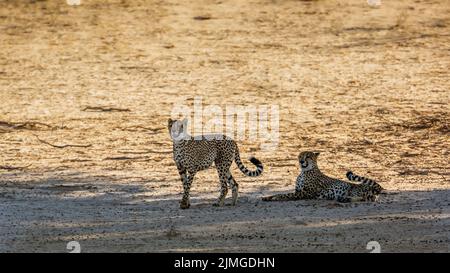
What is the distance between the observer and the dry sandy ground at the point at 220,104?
13664 millimetres

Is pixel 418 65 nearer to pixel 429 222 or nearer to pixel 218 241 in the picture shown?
pixel 429 222

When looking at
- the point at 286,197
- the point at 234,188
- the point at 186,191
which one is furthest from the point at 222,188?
the point at 286,197

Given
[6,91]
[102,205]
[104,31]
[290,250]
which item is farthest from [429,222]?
[104,31]

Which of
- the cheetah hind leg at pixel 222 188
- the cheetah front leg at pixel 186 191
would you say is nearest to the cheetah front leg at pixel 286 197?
the cheetah hind leg at pixel 222 188

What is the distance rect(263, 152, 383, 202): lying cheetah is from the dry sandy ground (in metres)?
0.18

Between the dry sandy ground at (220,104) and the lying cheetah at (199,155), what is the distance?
0.31 m

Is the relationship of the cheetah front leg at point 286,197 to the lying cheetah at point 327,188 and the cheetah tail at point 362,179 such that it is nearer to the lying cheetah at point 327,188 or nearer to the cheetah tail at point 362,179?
the lying cheetah at point 327,188

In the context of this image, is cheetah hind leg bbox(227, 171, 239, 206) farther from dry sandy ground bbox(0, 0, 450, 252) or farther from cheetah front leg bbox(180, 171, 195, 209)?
cheetah front leg bbox(180, 171, 195, 209)

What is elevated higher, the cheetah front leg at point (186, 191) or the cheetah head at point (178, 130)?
the cheetah head at point (178, 130)

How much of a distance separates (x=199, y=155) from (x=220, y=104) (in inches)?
199

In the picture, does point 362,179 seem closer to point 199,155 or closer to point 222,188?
point 222,188
